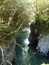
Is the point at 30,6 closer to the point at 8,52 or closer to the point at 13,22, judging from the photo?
the point at 13,22

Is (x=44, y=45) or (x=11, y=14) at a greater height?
(x=11, y=14)

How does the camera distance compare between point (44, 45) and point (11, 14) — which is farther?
point (44, 45)

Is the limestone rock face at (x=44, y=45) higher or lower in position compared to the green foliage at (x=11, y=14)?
lower

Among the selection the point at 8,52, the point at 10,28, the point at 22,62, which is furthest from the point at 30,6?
the point at 22,62

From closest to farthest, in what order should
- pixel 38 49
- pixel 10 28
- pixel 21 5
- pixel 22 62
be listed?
pixel 21 5, pixel 10 28, pixel 22 62, pixel 38 49

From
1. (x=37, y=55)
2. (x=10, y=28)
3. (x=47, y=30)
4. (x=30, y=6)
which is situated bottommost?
(x=37, y=55)

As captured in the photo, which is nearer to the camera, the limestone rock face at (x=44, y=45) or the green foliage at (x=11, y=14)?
the green foliage at (x=11, y=14)

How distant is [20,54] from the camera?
65.7 ft

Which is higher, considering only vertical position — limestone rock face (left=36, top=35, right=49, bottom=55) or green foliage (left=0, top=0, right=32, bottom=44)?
green foliage (left=0, top=0, right=32, bottom=44)

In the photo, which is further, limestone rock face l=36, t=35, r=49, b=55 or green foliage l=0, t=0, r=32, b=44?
limestone rock face l=36, t=35, r=49, b=55

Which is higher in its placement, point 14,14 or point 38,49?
point 14,14

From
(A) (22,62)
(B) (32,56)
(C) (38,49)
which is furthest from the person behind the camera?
(C) (38,49)

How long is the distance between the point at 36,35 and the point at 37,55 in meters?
3.16

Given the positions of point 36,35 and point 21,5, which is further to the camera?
point 36,35
